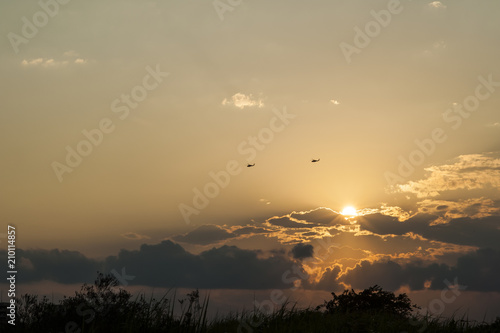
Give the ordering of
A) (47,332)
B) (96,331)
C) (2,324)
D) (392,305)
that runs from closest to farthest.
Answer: (96,331)
(47,332)
(2,324)
(392,305)

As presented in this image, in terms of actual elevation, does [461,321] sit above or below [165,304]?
below

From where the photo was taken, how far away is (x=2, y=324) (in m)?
23.5

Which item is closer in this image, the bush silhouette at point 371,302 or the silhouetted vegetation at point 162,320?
the silhouetted vegetation at point 162,320

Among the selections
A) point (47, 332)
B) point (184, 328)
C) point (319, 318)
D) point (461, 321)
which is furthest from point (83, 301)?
point (461, 321)

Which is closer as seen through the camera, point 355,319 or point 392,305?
point 355,319

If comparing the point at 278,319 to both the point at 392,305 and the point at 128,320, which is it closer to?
the point at 128,320

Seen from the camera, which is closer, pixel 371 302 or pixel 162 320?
pixel 162 320

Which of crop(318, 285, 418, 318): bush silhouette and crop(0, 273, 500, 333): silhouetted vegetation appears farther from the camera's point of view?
crop(318, 285, 418, 318): bush silhouette

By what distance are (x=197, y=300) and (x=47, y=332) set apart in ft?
25.6

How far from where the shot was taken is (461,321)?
2425cm

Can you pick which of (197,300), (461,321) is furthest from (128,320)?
(461,321)

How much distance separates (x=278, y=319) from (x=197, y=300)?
5.64 metres

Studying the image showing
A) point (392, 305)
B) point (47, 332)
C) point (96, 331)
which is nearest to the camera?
point (96, 331)

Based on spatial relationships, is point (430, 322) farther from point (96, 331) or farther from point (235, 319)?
point (96, 331)
